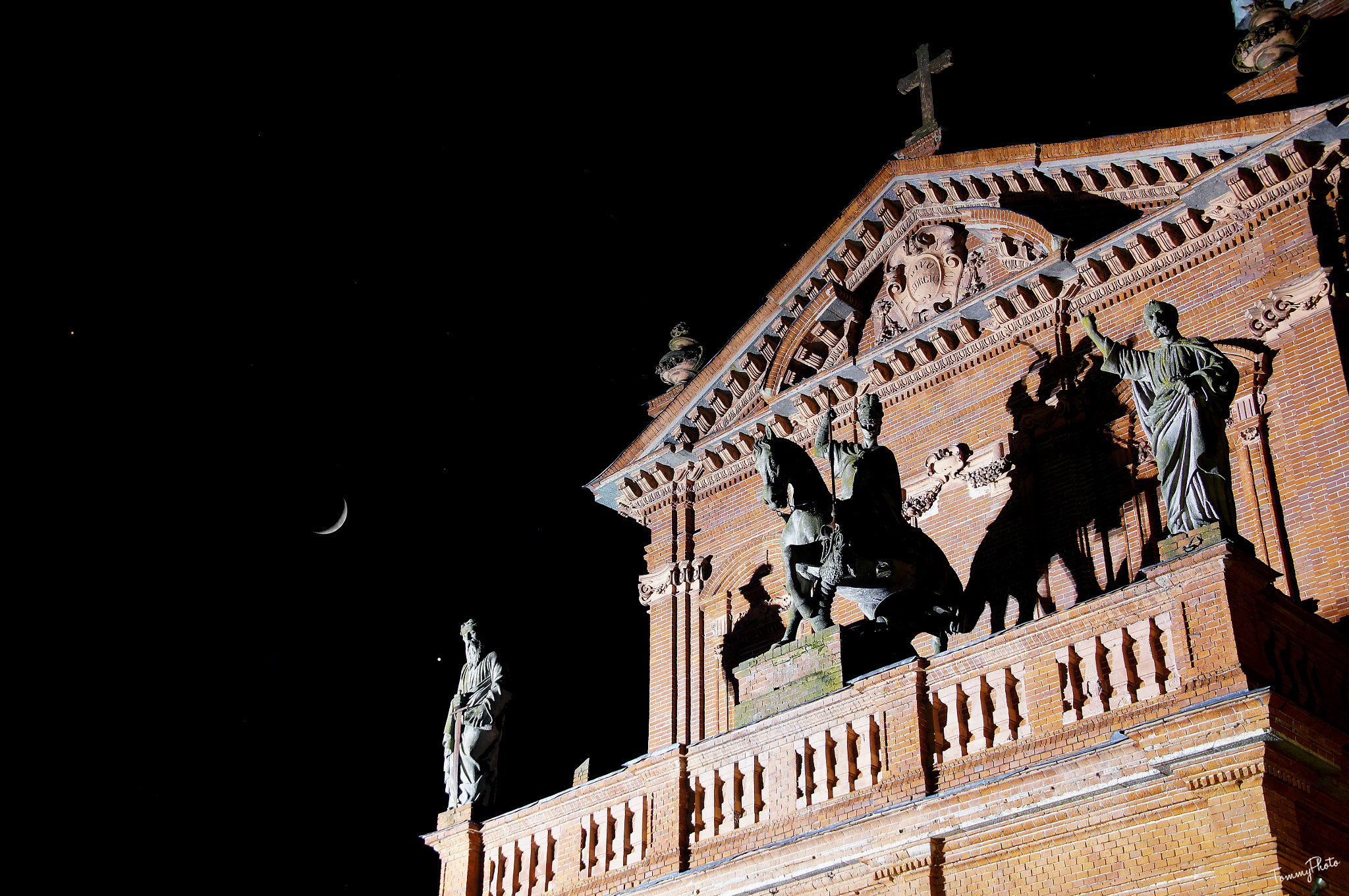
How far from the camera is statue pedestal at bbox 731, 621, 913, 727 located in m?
15.2

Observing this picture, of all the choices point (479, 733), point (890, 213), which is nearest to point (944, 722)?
point (479, 733)

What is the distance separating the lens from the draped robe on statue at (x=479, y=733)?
18.2m

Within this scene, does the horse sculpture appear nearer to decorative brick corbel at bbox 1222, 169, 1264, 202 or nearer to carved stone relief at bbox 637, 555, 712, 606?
decorative brick corbel at bbox 1222, 169, 1264, 202

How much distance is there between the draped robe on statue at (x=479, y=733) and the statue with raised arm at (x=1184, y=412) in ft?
28.8

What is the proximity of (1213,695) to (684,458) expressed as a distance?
43.8 feet

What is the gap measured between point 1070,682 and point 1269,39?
11783 millimetres

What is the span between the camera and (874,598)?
1662 cm

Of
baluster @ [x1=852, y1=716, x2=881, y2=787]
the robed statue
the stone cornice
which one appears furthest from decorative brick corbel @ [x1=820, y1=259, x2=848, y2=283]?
baluster @ [x1=852, y1=716, x2=881, y2=787]

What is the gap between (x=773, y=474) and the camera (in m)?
16.4

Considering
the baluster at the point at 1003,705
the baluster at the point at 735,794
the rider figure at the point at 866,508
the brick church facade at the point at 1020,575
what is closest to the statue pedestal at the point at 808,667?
the brick church facade at the point at 1020,575

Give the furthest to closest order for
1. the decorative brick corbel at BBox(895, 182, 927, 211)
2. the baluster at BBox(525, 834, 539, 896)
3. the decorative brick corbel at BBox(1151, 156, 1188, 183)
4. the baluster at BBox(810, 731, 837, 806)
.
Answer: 1. the decorative brick corbel at BBox(895, 182, 927, 211)
2. the decorative brick corbel at BBox(1151, 156, 1188, 183)
3. the baluster at BBox(525, 834, 539, 896)
4. the baluster at BBox(810, 731, 837, 806)

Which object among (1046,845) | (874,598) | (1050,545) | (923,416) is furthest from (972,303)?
(1046,845)

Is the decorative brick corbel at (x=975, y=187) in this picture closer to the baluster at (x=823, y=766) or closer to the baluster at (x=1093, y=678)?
the baluster at (x=823, y=766)

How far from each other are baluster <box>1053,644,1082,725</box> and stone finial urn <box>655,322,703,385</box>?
1321 cm
